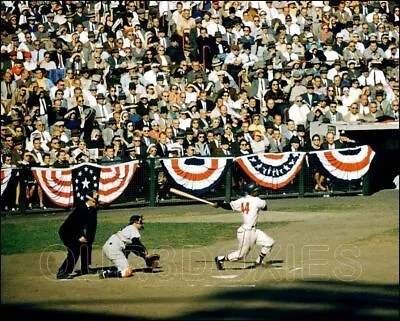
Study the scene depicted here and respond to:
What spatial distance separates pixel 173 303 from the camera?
16.0 meters

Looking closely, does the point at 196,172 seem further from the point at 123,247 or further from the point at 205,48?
the point at 123,247

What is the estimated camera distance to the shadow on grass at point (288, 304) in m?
15.0

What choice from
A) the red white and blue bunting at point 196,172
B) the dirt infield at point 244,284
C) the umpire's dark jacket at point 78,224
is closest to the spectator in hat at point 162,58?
the red white and blue bunting at point 196,172

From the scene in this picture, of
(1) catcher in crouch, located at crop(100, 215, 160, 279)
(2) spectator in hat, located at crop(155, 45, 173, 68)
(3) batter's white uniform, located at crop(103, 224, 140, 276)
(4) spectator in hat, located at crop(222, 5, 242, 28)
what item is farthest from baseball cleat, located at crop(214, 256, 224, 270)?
(4) spectator in hat, located at crop(222, 5, 242, 28)

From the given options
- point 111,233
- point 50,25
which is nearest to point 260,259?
point 111,233

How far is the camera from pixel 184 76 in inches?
1051

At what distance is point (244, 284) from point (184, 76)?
34.0ft

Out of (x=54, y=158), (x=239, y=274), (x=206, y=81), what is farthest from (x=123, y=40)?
(x=239, y=274)

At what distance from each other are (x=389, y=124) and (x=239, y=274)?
373 inches

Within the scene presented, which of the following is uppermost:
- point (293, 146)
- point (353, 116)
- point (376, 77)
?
point (376, 77)

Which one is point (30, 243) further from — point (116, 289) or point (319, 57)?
point (319, 57)

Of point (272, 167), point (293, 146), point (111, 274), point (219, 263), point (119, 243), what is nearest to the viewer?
point (119, 243)

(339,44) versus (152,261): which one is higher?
(339,44)

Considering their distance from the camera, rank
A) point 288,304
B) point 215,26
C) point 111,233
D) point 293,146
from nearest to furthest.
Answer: point 288,304
point 111,233
point 293,146
point 215,26
